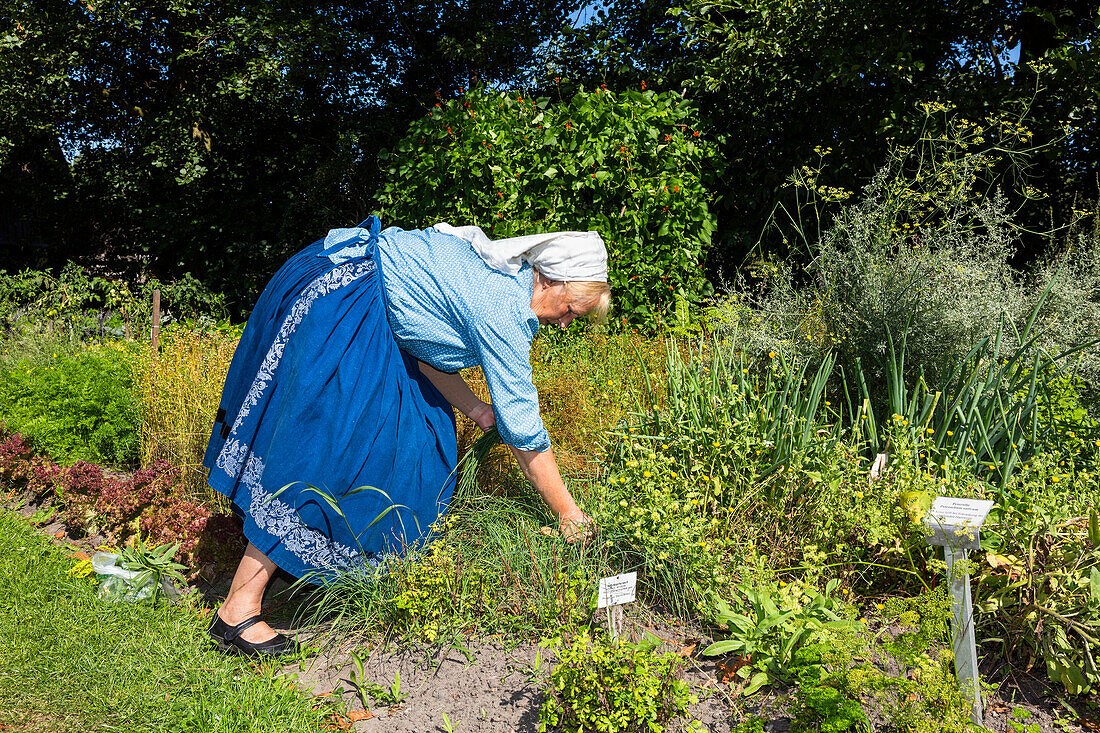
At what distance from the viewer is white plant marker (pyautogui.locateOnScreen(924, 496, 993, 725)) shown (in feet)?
5.88

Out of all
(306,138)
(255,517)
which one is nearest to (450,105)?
(255,517)

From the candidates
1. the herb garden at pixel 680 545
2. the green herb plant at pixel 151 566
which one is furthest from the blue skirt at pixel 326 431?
the green herb plant at pixel 151 566

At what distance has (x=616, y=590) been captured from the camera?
6.25 ft

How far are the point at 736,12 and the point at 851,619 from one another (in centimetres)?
552

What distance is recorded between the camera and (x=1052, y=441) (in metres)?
2.67

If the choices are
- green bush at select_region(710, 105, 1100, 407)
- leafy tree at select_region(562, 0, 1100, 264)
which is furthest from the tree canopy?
green bush at select_region(710, 105, 1100, 407)

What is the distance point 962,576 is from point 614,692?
A: 3.01 feet

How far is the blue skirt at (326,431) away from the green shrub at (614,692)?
2.66 ft

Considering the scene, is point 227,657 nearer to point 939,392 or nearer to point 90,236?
point 939,392

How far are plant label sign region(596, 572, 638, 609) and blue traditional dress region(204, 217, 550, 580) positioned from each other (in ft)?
1.59

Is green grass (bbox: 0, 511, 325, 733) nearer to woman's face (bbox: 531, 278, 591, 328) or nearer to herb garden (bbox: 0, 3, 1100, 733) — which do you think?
herb garden (bbox: 0, 3, 1100, 733)

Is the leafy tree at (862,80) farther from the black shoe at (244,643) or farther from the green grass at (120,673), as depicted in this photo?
the green grass at (120,673)

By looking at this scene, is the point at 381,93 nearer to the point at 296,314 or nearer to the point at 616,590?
the point at 296,314

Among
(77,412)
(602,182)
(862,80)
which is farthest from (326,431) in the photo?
(862,80)
